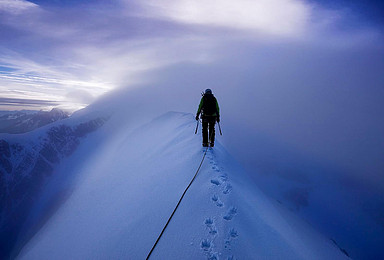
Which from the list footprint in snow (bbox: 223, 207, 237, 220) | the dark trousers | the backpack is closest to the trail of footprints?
footprint in snow (bbox: 223, 207, 237, 220)

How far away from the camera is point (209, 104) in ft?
32.9

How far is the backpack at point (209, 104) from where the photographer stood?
32.7 feet

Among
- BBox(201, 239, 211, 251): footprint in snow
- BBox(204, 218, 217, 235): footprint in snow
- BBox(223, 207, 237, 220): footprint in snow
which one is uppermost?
BBox(223, 207, 237, 220): footprint in snow

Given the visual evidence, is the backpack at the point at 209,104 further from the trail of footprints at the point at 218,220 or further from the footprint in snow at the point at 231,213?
the footprint in snow at the point at 231,213

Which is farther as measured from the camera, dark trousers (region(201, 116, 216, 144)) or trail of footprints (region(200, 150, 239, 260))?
dark trousers (region(201, 116, 216, 144))

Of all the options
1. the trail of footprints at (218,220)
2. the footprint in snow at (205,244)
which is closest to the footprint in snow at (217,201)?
the trail of footprints at (218,220)

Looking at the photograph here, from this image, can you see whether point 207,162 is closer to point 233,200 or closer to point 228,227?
point 233,200

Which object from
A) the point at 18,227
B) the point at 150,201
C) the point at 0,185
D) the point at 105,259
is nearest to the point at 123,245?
the point at 105,259

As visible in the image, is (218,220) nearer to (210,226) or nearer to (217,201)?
(210,226)

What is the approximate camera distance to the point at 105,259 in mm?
5598

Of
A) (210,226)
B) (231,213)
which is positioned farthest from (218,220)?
(231,213)

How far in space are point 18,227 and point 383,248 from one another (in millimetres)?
253243

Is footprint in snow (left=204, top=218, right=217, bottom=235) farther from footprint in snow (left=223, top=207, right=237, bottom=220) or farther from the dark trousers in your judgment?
the dark trousers

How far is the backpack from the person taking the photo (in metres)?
9.96
